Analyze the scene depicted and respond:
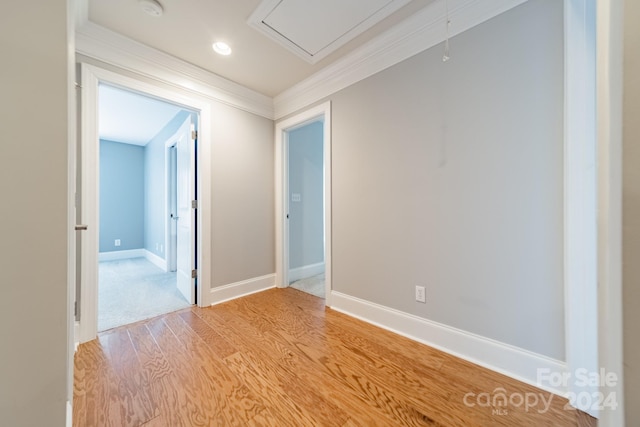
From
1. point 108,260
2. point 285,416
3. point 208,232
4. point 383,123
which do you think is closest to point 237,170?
point 208,232

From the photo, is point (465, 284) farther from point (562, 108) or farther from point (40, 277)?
point (40, 277)

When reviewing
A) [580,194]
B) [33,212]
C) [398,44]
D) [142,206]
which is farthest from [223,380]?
[142,206]

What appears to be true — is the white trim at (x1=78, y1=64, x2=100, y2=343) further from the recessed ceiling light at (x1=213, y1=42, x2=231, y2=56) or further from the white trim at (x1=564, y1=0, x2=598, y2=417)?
the white trim at (x1=564, y1=0, x2=598, y2=417)

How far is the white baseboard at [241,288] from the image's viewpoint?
2.41 m

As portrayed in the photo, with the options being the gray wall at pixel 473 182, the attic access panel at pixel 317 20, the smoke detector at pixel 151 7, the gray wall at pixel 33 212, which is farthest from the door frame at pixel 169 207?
the gray wall at pixel 33 212

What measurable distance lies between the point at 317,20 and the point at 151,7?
1133 mm

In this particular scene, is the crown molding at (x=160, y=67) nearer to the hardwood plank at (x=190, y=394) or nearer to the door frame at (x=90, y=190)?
the door frame at (x=90, y=190)

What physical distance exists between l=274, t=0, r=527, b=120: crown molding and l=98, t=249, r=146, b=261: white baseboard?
4.80 metres

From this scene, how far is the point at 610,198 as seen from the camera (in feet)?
1.25

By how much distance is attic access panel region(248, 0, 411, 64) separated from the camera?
60.8 inches

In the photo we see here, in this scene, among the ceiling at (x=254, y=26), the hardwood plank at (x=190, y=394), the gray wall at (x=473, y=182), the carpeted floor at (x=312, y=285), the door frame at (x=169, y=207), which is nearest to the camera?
the hardwood plank at (x=190, y=394)

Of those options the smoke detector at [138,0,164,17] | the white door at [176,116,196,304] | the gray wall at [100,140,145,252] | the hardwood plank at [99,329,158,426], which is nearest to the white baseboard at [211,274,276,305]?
the white door at [176,116,196,304]

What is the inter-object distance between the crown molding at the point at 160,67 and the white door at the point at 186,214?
0.42 metres

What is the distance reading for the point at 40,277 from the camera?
63 centimetres
